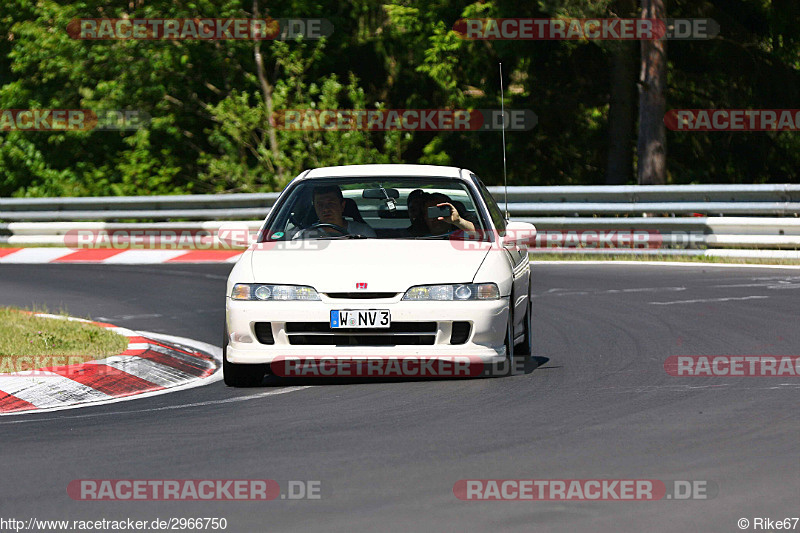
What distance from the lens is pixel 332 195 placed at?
32.8ft

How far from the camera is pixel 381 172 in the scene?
1005 cm

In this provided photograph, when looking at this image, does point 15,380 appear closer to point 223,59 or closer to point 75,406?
point 75,406

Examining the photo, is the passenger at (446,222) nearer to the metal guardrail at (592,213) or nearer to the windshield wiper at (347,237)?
the windshield wiper at (347,237)

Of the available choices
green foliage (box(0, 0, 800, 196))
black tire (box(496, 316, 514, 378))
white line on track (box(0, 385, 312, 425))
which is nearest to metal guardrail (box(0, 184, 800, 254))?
green foliage (box(0, 0, 800, 196))

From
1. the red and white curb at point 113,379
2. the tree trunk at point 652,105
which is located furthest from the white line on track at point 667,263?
the red and white curb at point 113,379

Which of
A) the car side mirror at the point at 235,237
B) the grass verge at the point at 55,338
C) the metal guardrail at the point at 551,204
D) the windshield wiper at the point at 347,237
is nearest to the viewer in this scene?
the windshield wiper at the point at 347,237

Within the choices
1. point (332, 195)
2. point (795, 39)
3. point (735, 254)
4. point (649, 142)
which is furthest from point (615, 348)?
point (795, 39)

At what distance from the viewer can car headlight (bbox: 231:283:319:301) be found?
872 centimetres

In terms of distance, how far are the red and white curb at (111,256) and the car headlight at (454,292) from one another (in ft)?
38.7

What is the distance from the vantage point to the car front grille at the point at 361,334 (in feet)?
28.5

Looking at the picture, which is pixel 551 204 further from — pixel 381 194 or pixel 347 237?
pixel 347 237

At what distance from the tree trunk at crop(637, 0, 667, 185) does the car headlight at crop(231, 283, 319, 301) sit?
611 inches

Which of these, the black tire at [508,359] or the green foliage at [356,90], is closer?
the black tire at [508,359]

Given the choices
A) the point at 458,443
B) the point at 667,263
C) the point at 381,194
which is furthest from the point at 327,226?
the point at 667,263
